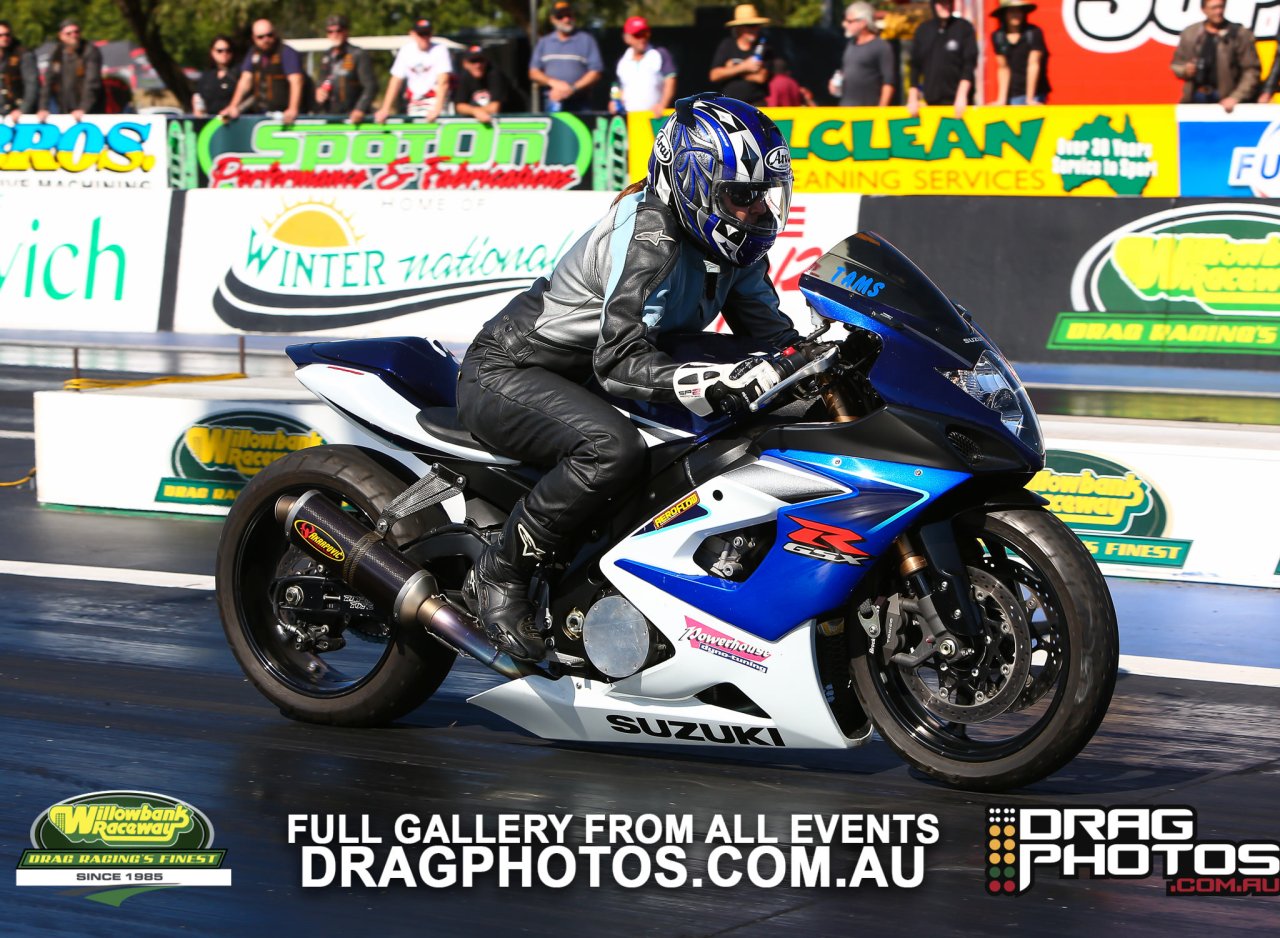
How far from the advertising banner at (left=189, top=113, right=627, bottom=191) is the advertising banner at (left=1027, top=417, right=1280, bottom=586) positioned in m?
11.5

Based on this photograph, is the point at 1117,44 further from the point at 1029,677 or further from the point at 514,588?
the point at 1029,677

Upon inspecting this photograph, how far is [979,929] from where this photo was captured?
4332 millimetres

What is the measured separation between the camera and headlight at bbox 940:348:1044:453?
16.4 feet

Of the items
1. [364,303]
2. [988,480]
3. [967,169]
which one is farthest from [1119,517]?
A: [967,169]

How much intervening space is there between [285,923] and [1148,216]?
11011 millimetres

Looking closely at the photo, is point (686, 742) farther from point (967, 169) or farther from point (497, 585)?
point (967, 169)

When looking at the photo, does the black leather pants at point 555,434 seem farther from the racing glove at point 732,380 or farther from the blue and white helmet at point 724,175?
the blue and white helmet at point 724,175

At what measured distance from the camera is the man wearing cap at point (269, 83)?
72.5 feet

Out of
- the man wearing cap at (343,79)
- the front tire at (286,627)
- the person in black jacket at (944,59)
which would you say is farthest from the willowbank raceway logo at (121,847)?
the man wearing cap at (343,79)

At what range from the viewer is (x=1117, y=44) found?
2211 cm

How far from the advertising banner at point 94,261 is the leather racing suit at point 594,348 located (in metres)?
11.3

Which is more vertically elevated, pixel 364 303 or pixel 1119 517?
pixel 1119 517

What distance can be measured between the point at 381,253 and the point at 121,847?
11311mm

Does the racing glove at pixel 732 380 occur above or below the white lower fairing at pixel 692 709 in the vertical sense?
above
